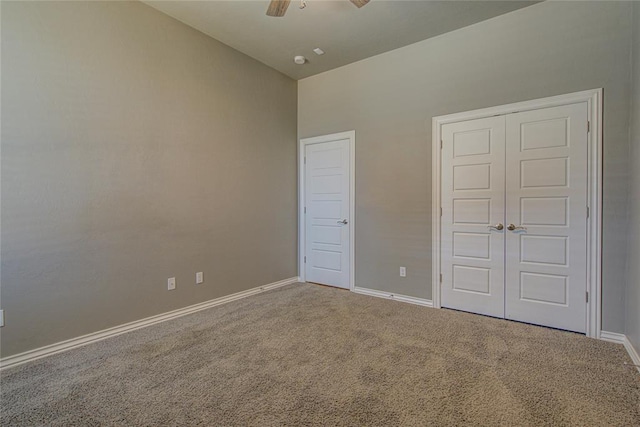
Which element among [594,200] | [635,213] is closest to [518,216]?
[594,200]

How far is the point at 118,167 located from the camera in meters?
2.66

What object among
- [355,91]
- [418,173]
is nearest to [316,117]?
[355,91]

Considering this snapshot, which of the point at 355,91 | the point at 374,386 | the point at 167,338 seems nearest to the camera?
the point at 374,386

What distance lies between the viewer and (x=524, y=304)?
2902 mm

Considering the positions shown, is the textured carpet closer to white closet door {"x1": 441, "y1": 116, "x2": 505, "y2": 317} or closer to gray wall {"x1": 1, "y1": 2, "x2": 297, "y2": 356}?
white closet door {"x1": 441, "y1": 116, "x2": 505, "y2": 317}

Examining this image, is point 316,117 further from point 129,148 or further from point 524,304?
point 524,304

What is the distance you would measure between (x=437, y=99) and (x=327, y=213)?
200 centimetres

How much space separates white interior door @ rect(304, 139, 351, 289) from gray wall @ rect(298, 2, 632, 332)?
20 cm

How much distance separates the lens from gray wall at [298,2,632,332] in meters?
2.50

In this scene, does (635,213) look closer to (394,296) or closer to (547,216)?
(547,216)

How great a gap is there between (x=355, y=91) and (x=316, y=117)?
694mm

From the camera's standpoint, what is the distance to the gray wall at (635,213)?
2.18 metres

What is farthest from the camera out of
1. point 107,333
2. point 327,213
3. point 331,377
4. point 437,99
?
point 327,213

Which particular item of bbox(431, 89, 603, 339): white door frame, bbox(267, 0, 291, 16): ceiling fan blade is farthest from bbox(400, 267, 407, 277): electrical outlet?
bbox(267, 0, 291, 16): ceiling fan blade
